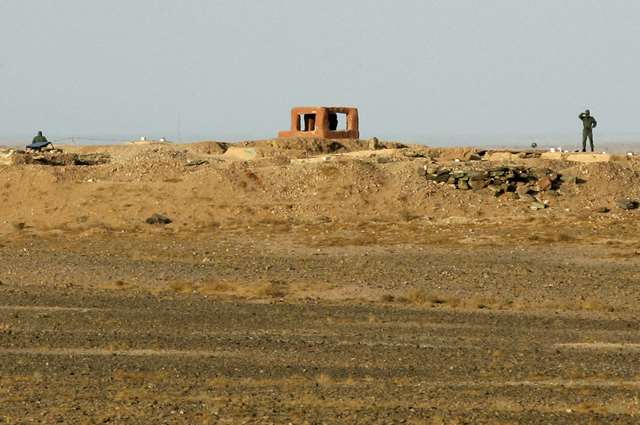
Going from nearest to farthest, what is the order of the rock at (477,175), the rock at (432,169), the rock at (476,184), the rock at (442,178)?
the rock at (476,184) → the rock at (477,175) → the rock at (442,178) → the rock at (432,169)

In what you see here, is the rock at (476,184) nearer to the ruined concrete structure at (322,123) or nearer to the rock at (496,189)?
the rock at (496,189)

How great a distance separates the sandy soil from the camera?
1388 centimetres

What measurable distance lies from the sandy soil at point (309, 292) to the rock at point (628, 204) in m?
0.26

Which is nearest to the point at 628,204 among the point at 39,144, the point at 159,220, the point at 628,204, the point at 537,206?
the point at 628,204

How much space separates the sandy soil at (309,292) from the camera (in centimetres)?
1388

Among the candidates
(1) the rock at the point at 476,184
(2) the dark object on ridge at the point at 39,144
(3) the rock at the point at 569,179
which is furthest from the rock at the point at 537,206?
(2) the dark object on ridge at the point at 39,144

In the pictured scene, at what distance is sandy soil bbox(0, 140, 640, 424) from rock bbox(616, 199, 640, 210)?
0.87ft

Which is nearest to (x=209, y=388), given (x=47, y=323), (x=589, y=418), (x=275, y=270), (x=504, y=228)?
(x=589, y=418)

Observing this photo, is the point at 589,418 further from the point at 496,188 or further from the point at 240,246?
the point at 496,188

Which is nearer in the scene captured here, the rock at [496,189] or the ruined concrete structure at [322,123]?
the rock at [496,189]

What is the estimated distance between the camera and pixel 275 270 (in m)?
27.7

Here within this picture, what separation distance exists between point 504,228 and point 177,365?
1843 centimetres

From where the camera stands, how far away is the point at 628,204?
3566 centimetres

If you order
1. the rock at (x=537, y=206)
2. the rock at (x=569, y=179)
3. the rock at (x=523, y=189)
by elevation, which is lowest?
the rock at (x=537, y=206)
